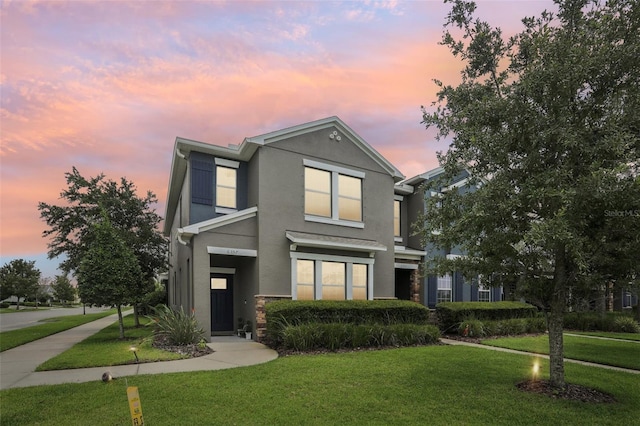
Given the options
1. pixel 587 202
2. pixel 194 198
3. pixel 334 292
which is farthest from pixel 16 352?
pixel 587 202

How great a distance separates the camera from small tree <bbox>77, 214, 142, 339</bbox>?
13.4m

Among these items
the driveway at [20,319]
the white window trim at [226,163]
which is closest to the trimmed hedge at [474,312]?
the white window trim at [226,163]

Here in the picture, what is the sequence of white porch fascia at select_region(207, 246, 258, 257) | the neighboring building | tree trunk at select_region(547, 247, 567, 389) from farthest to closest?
the neighboring building, white porch fascia at select_region(207, 246, 258, 257), tree trunk at select_region(547, 247, 567, 389)

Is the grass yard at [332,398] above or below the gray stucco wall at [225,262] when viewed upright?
below

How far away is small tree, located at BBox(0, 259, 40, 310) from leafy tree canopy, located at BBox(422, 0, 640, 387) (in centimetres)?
5754

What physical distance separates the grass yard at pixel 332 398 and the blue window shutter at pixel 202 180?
7260 mm

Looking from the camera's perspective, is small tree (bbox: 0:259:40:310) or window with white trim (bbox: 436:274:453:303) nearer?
window with white trim (bbox: 436:274:453:303)

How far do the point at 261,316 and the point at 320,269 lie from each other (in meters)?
2.97

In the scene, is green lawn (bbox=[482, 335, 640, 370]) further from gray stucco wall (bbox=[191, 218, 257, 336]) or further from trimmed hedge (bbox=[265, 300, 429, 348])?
gray stucco wall (bbox=[191, 218, 257, 336])

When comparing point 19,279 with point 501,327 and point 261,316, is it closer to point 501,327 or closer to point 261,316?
point 261,316

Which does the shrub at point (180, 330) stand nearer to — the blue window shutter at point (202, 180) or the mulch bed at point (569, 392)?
the blue window shutter at point (202, 180)

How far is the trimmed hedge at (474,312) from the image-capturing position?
52.9 feet

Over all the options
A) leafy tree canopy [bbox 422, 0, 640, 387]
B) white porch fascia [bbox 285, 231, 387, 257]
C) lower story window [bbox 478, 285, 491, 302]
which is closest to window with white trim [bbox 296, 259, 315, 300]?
white porch fascia [bbox 285, 231, 387, 257]

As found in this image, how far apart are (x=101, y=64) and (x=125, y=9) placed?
2.21m
